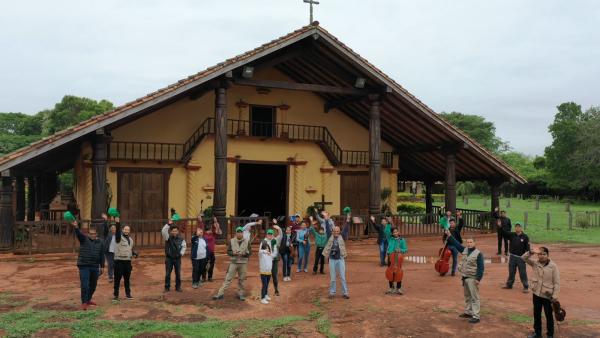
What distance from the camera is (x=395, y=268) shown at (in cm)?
977

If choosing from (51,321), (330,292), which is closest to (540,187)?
(330,292)

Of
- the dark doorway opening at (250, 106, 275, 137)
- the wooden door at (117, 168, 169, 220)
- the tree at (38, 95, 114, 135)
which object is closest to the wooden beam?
the dark doorway opening at (250, 106, 275, 137)

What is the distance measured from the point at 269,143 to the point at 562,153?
4457cm

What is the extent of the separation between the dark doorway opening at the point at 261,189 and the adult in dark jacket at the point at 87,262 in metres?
14.2

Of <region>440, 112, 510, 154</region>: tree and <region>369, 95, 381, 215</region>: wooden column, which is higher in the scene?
<region>440, 112, 510, 154</region>: tree

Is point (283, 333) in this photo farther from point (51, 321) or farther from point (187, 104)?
point (187, 104)

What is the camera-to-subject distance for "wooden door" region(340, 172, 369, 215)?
2166cm

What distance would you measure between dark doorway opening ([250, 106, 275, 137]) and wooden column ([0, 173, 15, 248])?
9.37 meters

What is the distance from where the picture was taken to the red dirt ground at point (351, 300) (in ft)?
24.9

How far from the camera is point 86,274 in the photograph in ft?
27.0

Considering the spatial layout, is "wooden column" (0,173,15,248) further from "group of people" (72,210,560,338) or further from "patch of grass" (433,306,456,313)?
"patch of grass" (433,306,456,313)

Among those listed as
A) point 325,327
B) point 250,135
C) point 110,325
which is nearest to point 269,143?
point 250,135

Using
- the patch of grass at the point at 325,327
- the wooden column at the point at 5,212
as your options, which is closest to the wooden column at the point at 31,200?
the wooden column at the point at 5,212

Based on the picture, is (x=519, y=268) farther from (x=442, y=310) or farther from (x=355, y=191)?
(x=355, y=191)
